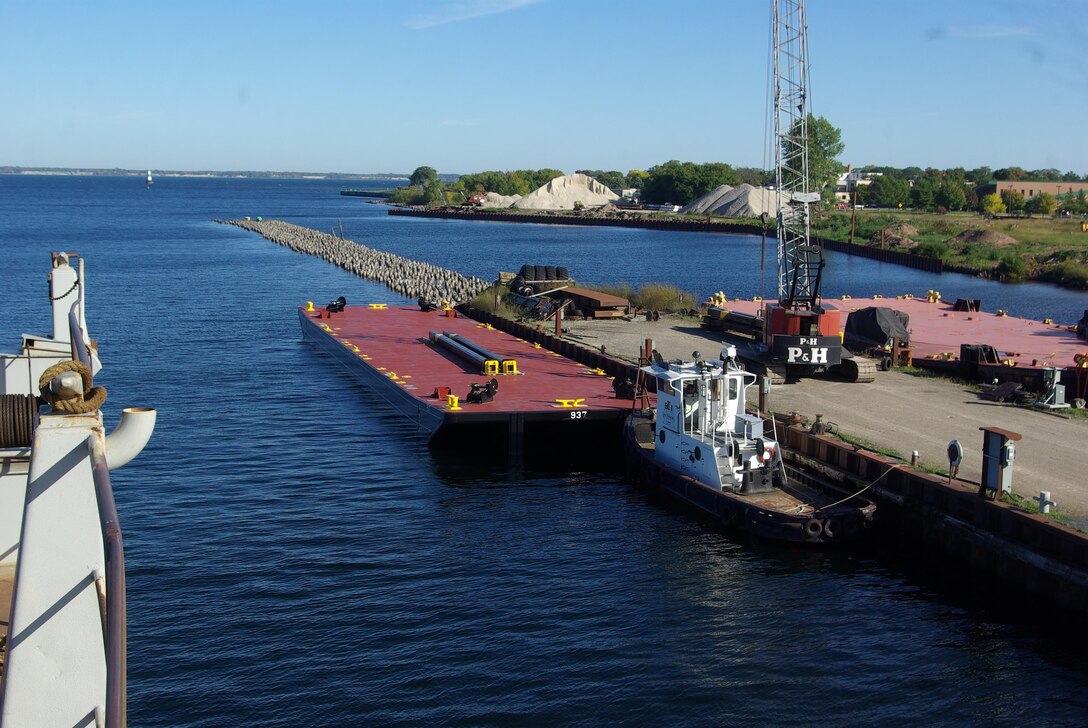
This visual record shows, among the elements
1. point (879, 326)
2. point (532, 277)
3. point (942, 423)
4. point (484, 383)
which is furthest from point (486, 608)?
point (532, 277)

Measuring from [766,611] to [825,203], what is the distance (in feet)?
587

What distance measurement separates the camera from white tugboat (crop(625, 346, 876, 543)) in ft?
84.1

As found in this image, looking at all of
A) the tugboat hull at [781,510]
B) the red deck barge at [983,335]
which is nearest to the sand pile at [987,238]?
the red deck barge at [983,335]

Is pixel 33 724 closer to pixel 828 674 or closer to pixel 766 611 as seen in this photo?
pixel 828 674

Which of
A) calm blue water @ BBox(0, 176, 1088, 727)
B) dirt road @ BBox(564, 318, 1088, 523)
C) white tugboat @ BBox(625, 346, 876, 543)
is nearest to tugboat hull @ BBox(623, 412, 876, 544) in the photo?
white tugboat @ BBox(625, 346, 876, 543)

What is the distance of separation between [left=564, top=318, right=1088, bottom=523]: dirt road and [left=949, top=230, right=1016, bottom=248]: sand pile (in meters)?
92.0

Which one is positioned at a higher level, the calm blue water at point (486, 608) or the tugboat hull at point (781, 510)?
the tugboat hull at point (781, 510)

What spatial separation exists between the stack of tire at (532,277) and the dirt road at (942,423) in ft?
51.2

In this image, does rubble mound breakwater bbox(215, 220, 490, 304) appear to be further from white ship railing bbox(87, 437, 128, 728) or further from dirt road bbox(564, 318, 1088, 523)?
white ship railing bbox(87, 437, 128, 728)

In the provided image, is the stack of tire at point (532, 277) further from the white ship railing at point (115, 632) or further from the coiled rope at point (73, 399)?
the white ship railing at point (115, 632)

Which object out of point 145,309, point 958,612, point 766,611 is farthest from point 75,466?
point 145,309

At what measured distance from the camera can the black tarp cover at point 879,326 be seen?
147 feet

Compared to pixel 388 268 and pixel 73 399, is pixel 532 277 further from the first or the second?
pixel 73 399

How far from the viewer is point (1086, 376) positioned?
3428 cm
